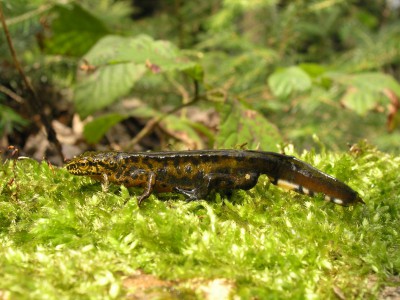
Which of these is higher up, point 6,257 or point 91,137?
point 6,257

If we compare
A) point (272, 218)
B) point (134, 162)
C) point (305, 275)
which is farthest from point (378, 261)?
point (134, 162)

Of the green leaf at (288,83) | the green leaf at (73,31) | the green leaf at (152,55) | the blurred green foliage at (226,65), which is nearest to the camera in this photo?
the green leaf at (152,55)

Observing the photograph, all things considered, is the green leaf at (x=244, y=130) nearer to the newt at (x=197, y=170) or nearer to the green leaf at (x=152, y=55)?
the green leaf at (x=152, y=55)

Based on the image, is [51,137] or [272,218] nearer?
[272,218]

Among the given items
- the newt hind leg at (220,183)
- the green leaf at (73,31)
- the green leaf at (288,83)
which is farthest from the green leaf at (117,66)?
the newt hind leg at (220,183)

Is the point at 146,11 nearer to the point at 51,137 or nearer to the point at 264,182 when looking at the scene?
the point at 51,137

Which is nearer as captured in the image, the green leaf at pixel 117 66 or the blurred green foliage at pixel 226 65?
the green leaf at pixel 117 66

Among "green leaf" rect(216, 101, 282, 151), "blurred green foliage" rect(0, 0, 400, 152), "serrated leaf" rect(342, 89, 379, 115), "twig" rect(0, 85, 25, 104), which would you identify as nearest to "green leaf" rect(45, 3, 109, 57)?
"blurred green foliage" rect(0, 0, 400, 152)
